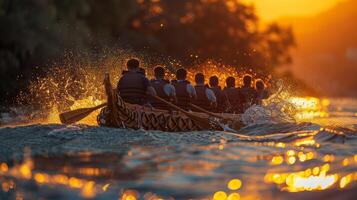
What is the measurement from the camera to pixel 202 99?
599 inches

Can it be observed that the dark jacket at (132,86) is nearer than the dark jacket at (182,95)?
Yes

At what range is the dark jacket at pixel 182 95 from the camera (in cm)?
1457

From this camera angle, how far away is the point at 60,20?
27.0 m

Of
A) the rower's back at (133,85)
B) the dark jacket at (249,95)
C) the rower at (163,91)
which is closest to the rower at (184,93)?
the rower at (163,91)

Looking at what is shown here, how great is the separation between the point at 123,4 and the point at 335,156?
25.6 meters

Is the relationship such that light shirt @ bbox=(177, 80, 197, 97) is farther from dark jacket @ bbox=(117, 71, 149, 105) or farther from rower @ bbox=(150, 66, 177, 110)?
dark jacket @ bbox=(117, 71, 149, 105)

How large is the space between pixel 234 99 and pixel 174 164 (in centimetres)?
782

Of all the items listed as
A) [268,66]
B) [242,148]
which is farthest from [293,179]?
[268,66]

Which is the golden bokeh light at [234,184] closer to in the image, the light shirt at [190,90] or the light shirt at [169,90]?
the light shirt at [169,90]

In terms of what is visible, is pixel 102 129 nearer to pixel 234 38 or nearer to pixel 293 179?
pixel 293 179

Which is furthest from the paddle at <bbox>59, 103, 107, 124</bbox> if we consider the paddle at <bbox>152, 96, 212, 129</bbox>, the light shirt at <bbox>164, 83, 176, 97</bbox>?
the paddle at <bbox>152, 96, 212, 129</bbox>

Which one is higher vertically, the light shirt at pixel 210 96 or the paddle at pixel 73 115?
the light shirt at pixel 210 96

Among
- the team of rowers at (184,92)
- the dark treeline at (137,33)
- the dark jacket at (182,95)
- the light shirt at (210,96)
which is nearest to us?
the team of rowers at (184,92)

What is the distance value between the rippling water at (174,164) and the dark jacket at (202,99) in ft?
6.77
